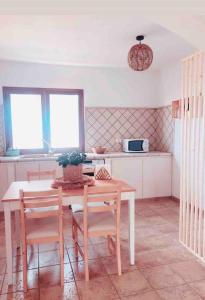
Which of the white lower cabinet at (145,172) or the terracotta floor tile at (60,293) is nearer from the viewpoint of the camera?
the terracotta floor tile at (60,293)

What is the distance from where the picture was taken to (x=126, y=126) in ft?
15.0

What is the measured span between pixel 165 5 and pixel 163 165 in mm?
3448

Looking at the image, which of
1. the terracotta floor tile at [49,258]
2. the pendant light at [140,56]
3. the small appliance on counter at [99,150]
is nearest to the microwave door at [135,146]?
the small appliance on counter at [99,150]

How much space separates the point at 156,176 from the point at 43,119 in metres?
2.25

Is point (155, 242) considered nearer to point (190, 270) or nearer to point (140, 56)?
point (190, 270)

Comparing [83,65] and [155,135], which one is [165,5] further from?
[155,135]

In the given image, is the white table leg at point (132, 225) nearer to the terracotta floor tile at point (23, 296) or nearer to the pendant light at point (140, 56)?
the terracotta floor tile at point (23, 296)

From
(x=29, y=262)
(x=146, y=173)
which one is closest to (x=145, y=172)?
(x=146, y=173)

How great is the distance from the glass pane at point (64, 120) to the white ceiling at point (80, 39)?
0.65m

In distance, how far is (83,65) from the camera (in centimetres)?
418

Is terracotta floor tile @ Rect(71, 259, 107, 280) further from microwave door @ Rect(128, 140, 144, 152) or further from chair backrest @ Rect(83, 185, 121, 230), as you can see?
microwave door @ Rect(128, 140, 144, 152)

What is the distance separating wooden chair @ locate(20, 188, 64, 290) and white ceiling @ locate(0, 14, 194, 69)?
1592 mm

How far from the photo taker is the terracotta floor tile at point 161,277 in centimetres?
197

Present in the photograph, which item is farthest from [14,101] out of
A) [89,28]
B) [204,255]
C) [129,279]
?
[204,255]
